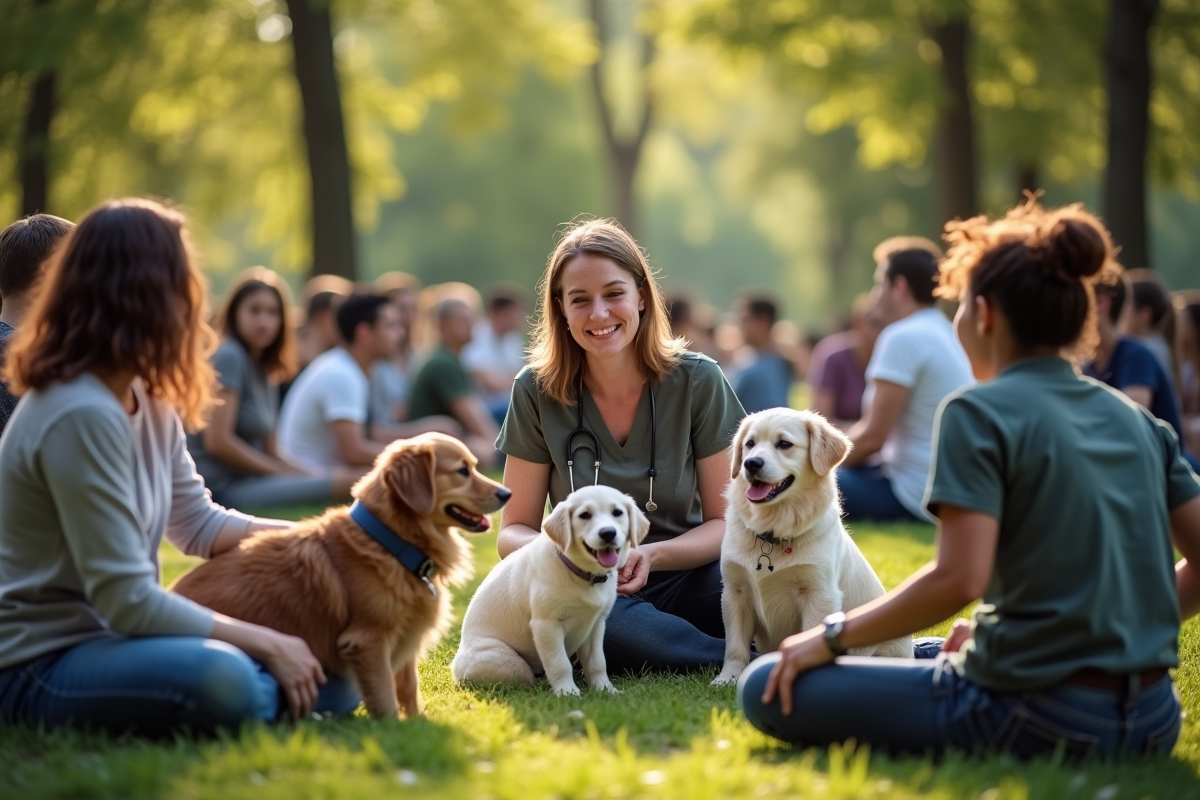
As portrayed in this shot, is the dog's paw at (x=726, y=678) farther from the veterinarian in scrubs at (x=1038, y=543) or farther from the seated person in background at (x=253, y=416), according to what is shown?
the seated person in background at (x=253, y=416)

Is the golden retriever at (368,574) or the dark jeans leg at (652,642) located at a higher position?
the golden retriever at (368,574)

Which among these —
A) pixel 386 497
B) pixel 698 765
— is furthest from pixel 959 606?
pixel 386 497

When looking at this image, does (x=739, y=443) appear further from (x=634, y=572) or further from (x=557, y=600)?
(x=557, y=600)

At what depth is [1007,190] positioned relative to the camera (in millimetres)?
30234

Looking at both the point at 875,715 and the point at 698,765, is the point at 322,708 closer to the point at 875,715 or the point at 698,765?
the point at 698,765

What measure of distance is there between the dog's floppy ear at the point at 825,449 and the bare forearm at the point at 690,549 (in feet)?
2.04

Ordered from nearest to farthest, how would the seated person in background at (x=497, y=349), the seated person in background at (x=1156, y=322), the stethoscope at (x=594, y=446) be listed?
the stethoscope at (x=594, y=446), the seated person in background at (x=1156, y=322), the seated person in background at (x=497, y=349)

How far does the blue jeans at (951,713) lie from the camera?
3674 millimetres

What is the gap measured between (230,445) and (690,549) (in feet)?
19.2

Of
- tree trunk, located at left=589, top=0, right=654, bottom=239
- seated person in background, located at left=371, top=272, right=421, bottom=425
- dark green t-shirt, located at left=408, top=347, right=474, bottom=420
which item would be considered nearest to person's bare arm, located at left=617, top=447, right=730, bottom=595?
seated person in background, located at left=371, top=272, right=421, bottom=425

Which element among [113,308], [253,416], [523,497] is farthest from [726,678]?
[253,416]

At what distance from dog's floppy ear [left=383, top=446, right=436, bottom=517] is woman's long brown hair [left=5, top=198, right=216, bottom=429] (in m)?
0.85

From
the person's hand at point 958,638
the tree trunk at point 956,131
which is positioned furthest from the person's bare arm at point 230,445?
the tree trunk at point 956,131

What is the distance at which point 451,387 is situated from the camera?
533 inches
